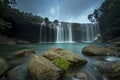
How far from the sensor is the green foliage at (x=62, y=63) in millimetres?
6989

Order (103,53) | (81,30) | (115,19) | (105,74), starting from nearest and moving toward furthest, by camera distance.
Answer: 1. (105,74)
2. (103,53)
3. (115,19)
4. (81,30)

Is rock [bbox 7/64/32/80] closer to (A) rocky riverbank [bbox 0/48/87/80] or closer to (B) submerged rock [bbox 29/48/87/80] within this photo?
(A) rocky riverbank [bbox 0/48/87/80]

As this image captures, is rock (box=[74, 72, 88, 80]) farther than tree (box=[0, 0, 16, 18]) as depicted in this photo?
No

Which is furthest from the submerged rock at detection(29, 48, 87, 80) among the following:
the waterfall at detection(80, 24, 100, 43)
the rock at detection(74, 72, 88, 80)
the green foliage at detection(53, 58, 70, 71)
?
the waterfall at detection(80, 24, 100, 43)

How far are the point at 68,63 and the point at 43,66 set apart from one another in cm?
168

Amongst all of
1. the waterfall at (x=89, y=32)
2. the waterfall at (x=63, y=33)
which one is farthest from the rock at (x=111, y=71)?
the waterfall at (x=89, y=32)

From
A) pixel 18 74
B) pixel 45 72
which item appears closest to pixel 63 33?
pixel 18 74

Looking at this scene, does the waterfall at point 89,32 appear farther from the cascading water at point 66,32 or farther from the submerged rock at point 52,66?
the submerged rock at point 52,66

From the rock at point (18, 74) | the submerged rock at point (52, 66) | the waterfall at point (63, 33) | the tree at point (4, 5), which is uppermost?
the tree at point (4, 5)

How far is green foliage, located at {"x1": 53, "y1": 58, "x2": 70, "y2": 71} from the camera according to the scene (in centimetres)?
699

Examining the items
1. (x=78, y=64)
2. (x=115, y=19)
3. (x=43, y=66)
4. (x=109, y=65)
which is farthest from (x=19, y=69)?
(x=115, y=19)

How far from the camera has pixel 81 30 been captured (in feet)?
156

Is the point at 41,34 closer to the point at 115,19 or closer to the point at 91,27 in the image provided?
the point at 91,27

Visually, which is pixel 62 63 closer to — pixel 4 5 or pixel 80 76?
pixel 80 76
